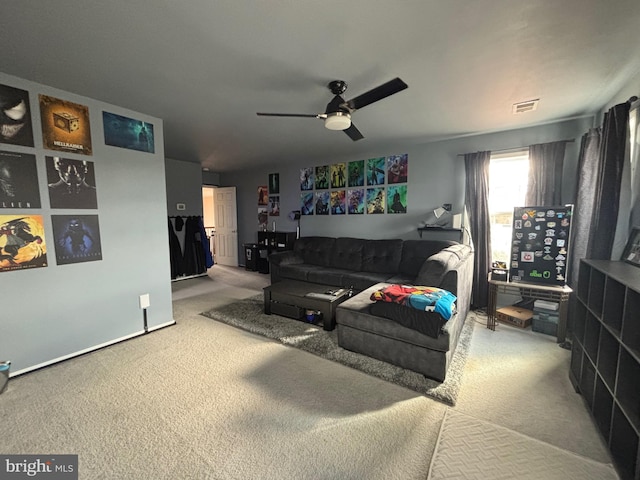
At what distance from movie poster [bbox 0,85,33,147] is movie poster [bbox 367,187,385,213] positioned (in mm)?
4212

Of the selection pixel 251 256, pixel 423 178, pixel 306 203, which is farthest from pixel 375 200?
pixel 251 256

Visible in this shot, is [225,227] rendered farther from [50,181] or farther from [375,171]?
[50,181]

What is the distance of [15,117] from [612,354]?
4.63 meters

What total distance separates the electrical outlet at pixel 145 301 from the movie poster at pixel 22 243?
35.3 inches

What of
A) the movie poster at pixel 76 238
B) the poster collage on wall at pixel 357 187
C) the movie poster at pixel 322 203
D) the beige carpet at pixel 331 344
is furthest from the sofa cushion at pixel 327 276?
the movie poster at pixel 76 238

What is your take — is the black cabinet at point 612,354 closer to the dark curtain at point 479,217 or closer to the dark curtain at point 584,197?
the dark curtain at point 584,197

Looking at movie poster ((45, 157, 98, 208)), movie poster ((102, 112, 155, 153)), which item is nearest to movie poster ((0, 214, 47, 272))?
movie poster ((45, 157, 98, 208))

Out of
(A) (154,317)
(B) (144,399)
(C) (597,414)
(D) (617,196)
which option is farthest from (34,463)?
(D) (617,196)

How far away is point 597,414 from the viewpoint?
1613 mm

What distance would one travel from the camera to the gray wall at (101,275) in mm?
2178

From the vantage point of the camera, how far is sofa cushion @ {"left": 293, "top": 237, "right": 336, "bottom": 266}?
477cm

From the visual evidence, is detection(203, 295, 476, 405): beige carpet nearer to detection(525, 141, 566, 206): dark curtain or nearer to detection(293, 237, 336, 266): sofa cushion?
detection(293, 237, 336, 266): sofa cushion

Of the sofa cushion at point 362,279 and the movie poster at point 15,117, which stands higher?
the movie poster at point 15,117

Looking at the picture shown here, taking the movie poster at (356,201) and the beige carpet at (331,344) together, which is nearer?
the beige carpet at (331,344)
